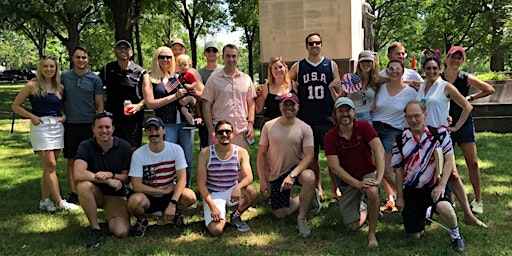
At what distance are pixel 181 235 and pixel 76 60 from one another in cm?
236

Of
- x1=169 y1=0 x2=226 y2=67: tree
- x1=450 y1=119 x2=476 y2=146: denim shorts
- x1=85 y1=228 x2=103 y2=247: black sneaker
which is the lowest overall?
x1=85 y1=228 x2=103 y2=247: black sneaker

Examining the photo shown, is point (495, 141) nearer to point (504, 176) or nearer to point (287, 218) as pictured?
point (504, 176)

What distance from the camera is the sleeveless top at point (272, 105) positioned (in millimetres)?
5633

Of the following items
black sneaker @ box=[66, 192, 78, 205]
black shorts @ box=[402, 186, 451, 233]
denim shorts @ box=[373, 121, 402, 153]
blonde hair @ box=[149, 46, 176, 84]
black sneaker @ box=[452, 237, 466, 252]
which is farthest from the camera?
black sneaker @ box=[66, 192, 78, 205]

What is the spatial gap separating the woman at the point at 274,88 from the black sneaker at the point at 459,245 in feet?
7.75

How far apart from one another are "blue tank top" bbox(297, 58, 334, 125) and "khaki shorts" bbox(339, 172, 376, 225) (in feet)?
3.34

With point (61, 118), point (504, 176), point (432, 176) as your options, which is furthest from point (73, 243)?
point (504, 176)

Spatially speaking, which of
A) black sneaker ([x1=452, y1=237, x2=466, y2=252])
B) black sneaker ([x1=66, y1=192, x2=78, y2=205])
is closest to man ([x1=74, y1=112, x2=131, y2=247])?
black sneaker ([x1=66, y1=192, x2=78, y2=205])

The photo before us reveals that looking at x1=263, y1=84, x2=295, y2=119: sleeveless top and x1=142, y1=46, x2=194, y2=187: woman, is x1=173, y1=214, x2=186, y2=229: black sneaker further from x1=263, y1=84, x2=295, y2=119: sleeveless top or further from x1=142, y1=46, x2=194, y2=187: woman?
x1=263, y1=84, x2=295, y2=119: sleeveless top

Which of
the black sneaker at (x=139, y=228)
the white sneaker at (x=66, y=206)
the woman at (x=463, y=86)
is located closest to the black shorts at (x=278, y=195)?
the black sneaker at (x=139, y=228)

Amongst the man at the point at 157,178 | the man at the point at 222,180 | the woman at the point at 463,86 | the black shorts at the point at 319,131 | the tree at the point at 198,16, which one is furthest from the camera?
the tree at the point at 198,16

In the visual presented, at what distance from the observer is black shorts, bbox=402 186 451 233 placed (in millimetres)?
4504

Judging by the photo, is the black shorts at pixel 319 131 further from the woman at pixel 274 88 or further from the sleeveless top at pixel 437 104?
the sleeveless top at pixel 437 104

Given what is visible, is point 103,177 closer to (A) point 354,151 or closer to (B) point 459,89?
(A) point 354,151
